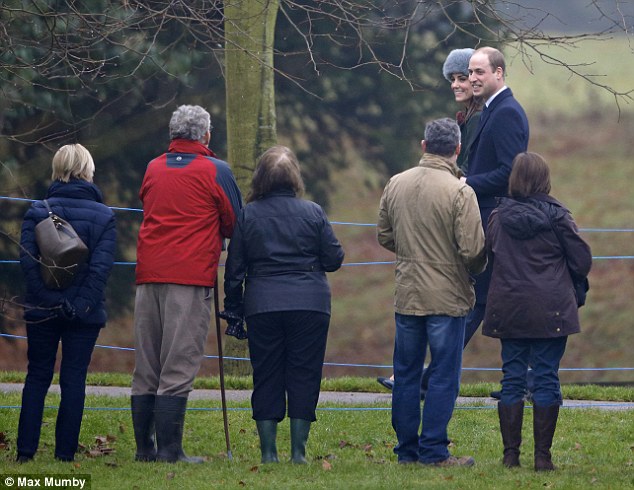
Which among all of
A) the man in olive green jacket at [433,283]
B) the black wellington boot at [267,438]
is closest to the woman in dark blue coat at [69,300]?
the black wellington boot at [267,438]

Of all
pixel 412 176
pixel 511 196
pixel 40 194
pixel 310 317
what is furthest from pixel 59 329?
pixel 40 194

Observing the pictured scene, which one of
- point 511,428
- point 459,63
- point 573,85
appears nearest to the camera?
point 511,428

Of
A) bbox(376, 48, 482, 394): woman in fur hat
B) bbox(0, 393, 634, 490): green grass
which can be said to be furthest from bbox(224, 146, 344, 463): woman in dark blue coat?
bbox(376, 48, 482, 394): woman in fur hat

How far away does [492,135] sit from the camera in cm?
768

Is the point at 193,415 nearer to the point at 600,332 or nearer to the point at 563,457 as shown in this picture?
the point at 563,457

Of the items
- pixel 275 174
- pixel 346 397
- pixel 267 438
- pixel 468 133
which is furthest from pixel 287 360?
pixel 346 397

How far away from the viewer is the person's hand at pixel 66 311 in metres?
6.91

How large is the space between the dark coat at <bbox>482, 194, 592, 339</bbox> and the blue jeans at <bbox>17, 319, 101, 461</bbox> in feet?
7.31

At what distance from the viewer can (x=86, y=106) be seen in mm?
13984

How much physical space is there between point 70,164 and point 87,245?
457mm

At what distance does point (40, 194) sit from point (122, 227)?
46.9 inches

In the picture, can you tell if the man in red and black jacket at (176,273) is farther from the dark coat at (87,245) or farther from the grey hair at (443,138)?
the grey hair at (443,138)

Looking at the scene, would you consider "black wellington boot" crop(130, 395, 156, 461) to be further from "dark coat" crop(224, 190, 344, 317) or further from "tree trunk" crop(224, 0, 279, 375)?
"tree trunk" crop(224, 0, 279, 375)

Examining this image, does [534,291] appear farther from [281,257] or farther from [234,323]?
[234,323]
